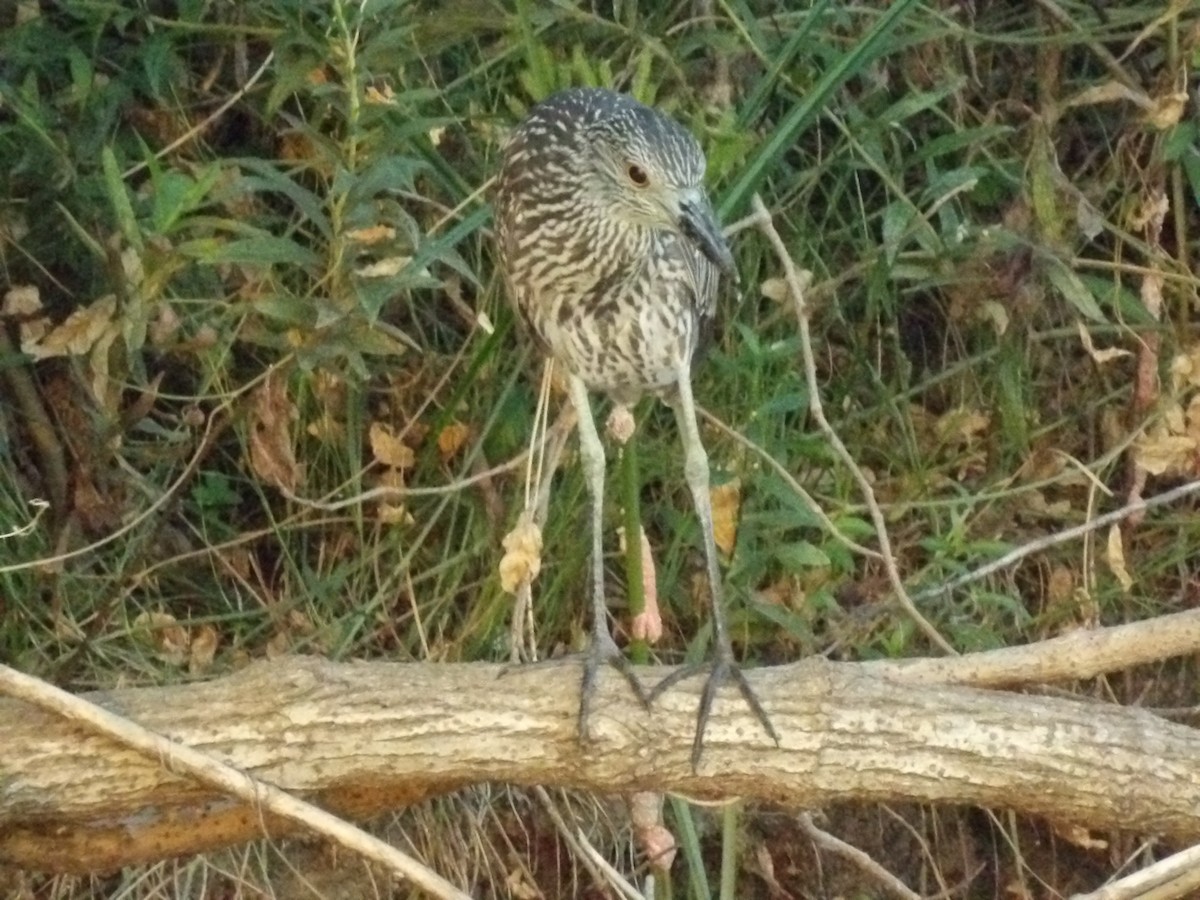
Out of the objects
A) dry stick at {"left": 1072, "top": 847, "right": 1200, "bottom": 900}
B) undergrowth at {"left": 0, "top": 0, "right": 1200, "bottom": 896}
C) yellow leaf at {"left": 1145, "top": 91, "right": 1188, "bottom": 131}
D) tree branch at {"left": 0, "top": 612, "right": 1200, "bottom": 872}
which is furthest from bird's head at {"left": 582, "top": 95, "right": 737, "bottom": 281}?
yellow leaf at {"left": 1145, "top": 91, "right": 1188, "bottom": 131}

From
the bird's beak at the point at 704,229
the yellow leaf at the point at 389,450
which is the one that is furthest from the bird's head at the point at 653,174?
the yellow leaf at the point at 389,450

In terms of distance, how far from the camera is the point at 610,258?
1.72 metres

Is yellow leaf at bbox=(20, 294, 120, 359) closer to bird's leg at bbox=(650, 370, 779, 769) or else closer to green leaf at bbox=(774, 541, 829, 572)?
bird's leg at bbox=(650, 370, 779, 769)

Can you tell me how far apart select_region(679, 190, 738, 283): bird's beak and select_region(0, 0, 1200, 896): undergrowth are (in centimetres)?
22

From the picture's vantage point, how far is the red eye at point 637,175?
1.64 meters

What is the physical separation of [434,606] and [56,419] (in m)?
0.53

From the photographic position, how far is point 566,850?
2.20 meters

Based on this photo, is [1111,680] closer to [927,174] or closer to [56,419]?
[927,174]

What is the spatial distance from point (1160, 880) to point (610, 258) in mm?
779

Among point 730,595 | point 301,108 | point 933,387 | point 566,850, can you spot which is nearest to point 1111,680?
point 933,387

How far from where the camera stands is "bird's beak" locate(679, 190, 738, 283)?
1561 mm

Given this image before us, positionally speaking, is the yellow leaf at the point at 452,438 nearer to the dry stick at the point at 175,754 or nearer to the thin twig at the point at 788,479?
the thin twig at the point at 788,479

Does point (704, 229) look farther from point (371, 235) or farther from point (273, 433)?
point (273, 433)

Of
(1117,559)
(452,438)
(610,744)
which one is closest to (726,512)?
(452,438)
